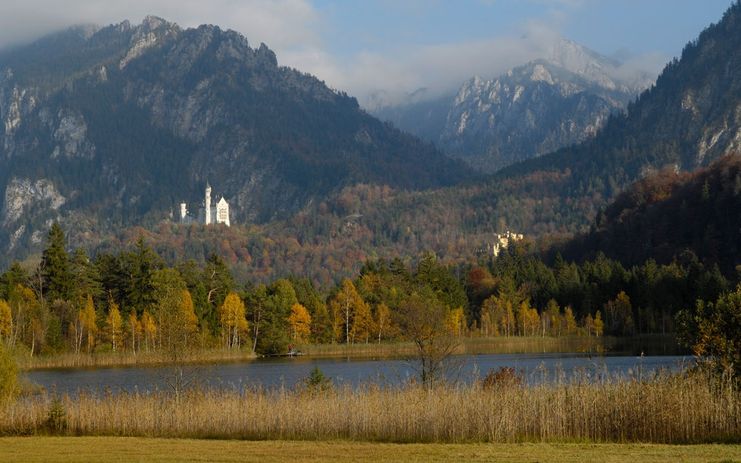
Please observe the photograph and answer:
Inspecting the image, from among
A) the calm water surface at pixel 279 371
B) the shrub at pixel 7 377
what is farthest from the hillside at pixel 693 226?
the shrub at pixel 7 377

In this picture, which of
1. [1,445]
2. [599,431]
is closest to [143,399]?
[1,445]

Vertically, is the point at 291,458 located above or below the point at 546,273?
below

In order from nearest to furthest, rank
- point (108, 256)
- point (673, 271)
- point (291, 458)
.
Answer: point (291, 458) < point (108, 256) < point (673, 271)

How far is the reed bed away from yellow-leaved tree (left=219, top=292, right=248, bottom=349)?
68931 millimetres

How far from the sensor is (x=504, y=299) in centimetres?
14262

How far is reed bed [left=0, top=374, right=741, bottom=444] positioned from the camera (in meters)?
30.6

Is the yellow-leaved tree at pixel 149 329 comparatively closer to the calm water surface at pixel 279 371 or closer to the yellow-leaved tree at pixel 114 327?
the yellow-leaved tree at pixel 114 327

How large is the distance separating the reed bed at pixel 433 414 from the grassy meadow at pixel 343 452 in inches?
65.9

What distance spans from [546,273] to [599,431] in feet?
413

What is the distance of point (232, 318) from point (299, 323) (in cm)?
1007

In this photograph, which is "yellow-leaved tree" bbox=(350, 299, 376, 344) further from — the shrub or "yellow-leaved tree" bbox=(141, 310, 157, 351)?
the shrub

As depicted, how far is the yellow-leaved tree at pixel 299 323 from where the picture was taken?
11531 centimetres

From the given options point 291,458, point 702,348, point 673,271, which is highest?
point 673,271

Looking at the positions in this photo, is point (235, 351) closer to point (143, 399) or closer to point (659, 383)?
point (143, 399)
